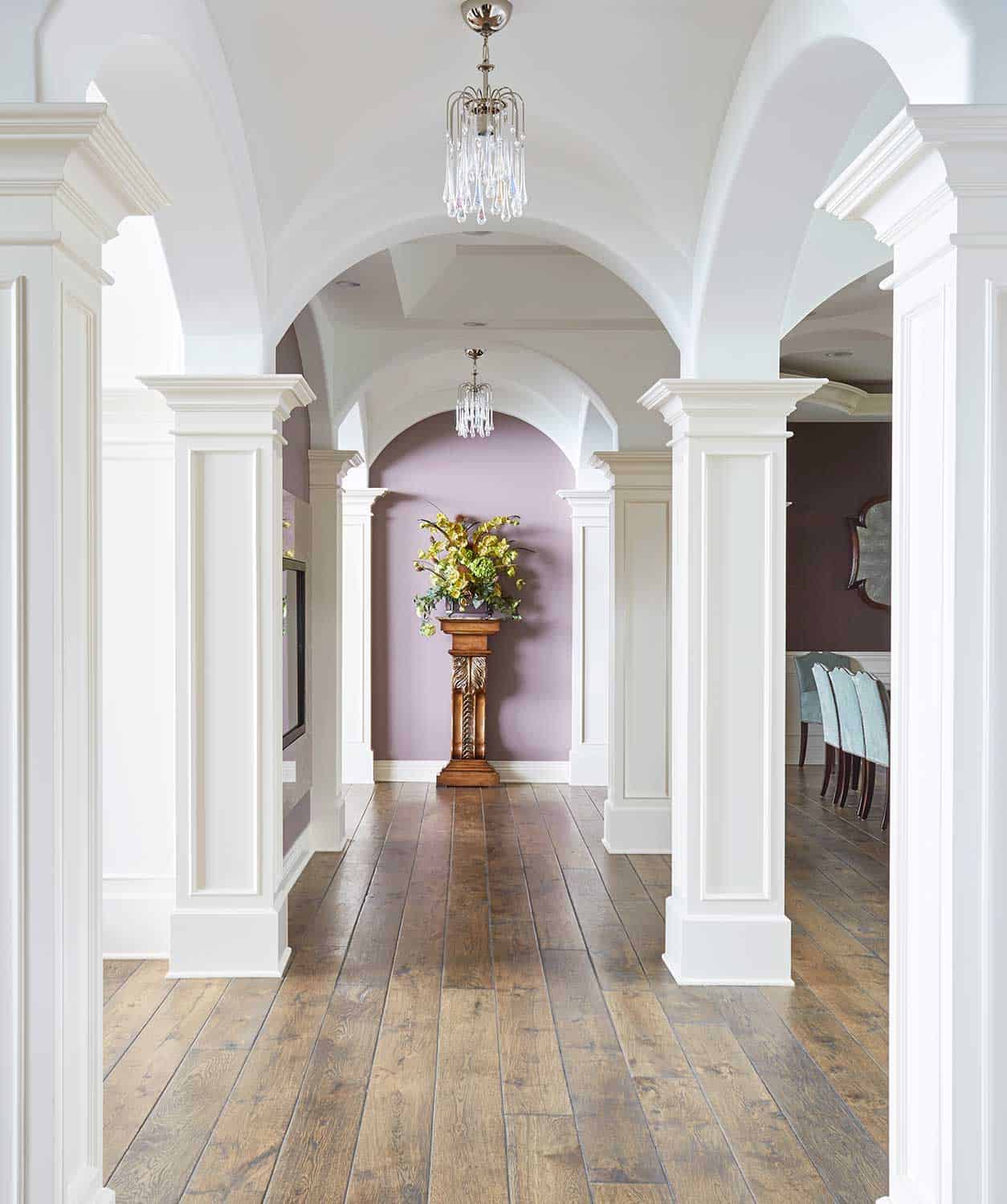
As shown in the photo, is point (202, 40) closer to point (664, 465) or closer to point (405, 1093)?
point (405, 1093)

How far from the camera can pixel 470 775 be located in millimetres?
9086

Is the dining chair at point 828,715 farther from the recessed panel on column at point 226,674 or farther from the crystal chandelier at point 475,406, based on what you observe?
the recessed panel on column at point 226,674

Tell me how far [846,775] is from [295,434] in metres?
4.66

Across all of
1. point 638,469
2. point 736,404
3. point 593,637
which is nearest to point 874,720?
point 638,469

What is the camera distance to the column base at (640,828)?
650cm

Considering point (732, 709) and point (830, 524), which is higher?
point (830, 524)

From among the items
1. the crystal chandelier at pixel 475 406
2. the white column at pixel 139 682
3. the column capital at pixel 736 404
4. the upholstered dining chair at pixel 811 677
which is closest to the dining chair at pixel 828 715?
the upholstered dining chair at pixel 811 677

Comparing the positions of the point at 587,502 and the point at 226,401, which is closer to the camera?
the point at 226,401

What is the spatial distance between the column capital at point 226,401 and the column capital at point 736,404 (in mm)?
1404

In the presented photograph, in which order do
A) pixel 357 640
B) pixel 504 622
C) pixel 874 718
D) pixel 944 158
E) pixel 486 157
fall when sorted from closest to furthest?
pixel 944 158
pixel 486 157
pixel 874 718
pixel 357 640
pixel 504 622

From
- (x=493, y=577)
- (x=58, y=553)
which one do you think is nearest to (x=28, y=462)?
(x=58, y=553)

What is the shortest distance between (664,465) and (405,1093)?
4.23 m

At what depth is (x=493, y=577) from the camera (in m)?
9.16

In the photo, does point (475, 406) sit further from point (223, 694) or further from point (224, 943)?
point (224, 943)
